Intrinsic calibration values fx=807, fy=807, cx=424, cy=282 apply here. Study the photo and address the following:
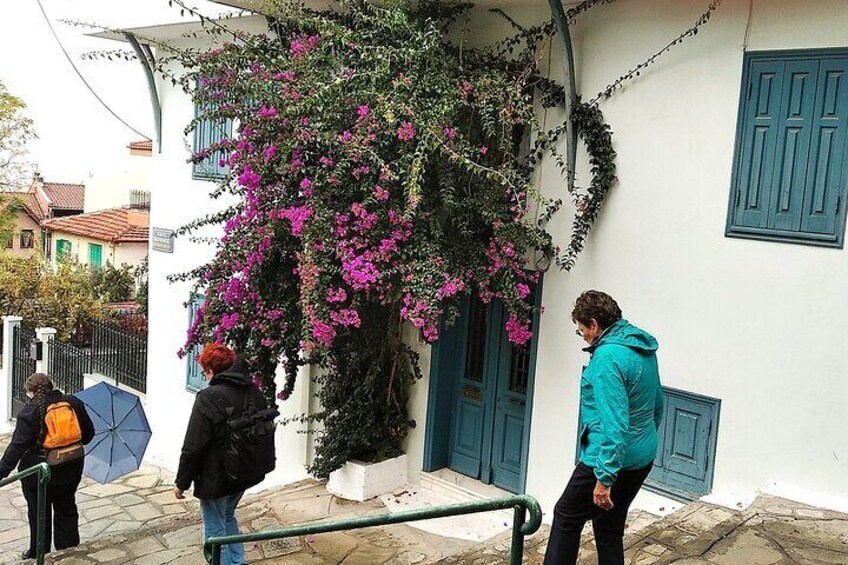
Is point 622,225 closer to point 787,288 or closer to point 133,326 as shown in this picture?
point 787,288

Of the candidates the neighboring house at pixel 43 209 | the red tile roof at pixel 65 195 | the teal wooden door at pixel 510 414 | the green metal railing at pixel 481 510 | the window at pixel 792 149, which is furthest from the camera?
the red tile roof at pixel 65 195

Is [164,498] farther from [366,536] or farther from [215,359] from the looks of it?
[215,359]

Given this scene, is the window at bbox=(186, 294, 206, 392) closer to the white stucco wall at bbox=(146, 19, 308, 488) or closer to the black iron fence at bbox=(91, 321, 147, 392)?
the white stucco wall at bbox=(146, 19, 308, 488)

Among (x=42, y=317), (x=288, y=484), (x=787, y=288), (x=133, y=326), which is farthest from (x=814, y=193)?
(x=42, y=317)

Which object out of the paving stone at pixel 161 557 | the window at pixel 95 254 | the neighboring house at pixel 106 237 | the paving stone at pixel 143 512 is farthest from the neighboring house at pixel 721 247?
the window at pixel 95 254

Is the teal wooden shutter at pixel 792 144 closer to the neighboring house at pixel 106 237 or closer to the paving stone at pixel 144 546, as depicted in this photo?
the paving stone at pixel 144 546

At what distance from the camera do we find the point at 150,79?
1068 centimetres

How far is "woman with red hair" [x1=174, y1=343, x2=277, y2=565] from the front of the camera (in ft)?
17.0

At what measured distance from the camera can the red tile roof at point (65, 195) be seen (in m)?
42.9

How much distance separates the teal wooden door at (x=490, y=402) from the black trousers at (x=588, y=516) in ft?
9.90

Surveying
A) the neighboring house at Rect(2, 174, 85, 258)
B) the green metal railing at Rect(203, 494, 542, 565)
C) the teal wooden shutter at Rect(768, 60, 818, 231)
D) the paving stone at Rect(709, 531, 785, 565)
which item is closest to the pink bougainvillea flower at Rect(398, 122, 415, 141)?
the teal wooden shutter at Rect(768, 60, 818, 231)

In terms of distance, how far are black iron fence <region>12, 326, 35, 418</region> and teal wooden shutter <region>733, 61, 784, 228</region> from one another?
12461 mm

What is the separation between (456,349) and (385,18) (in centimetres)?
326

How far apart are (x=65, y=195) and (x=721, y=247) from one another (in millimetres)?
44272
